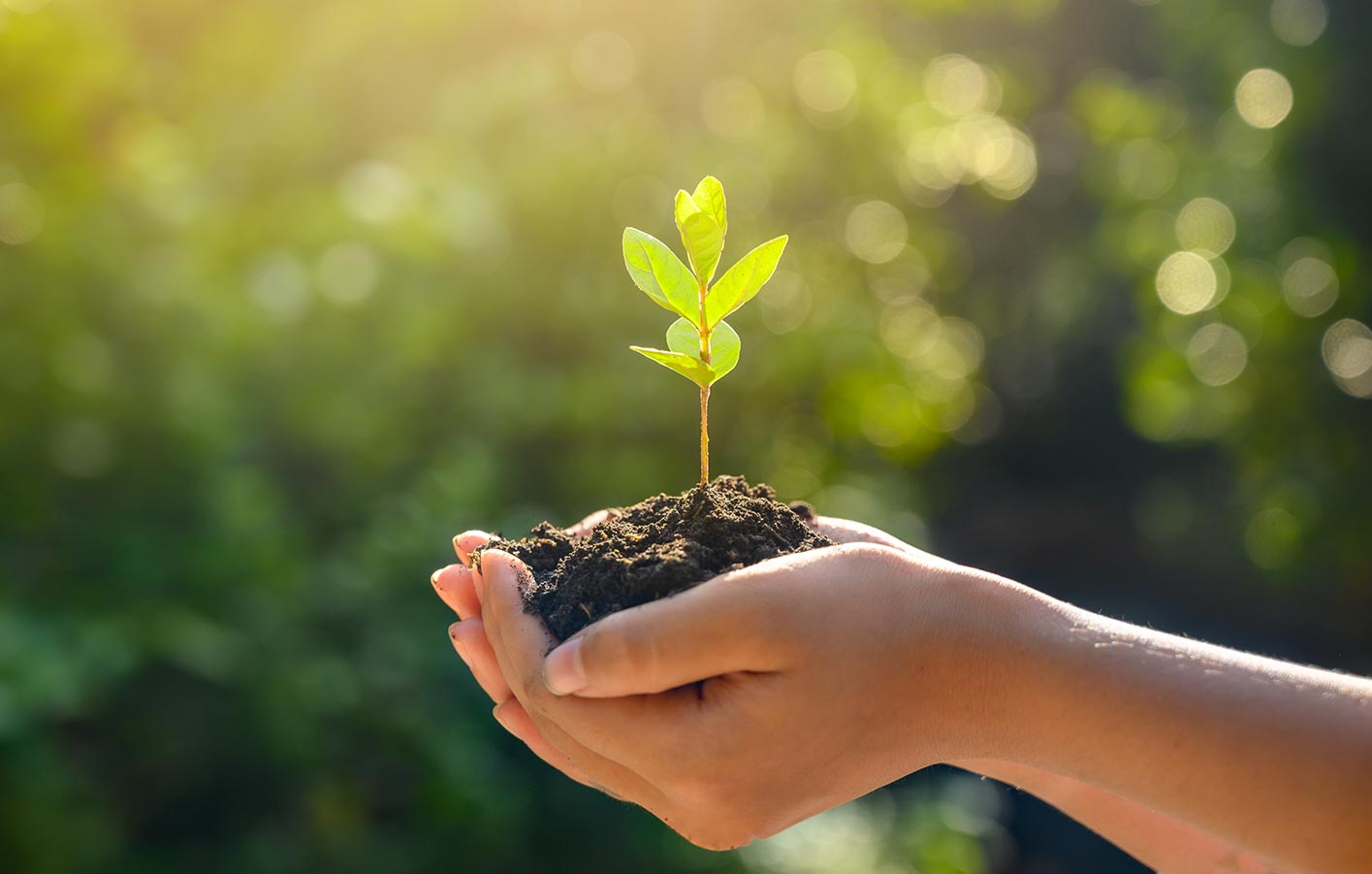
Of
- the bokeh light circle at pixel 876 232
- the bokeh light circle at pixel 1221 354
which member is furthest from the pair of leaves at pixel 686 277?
the bokeh light circle at pixel 1221 354

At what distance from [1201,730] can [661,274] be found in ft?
2.27

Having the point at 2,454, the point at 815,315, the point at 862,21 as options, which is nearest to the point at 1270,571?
the point at 815,315

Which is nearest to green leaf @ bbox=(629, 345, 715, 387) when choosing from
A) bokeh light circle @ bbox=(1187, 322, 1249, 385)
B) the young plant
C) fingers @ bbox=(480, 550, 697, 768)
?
the young plant

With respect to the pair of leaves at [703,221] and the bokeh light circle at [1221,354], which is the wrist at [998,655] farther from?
the bokeh light circle at [1221,354]

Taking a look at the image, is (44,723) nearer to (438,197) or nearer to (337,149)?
(438,197)

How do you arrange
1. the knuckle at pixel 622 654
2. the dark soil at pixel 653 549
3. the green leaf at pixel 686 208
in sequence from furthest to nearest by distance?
1. the green leaf at pixel 686 208
2. the dark soil at pixel 653 549
3. the knuckle at pixel 622 654

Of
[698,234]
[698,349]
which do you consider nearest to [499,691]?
[698,349]

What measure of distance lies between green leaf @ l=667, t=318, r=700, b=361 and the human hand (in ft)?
1.08

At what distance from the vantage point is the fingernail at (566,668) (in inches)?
35.2

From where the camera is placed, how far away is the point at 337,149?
3.47m

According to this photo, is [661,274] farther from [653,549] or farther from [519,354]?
[519,354]

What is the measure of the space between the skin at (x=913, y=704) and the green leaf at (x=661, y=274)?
344 millimetres

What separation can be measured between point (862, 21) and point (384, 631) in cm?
345

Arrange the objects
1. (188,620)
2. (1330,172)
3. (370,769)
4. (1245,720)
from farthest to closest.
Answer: (1330,172)
(370,769)
(188,620)
(1245,720)
